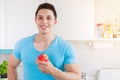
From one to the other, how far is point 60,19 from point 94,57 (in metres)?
0.68

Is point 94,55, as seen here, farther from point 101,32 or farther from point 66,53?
point 66,53

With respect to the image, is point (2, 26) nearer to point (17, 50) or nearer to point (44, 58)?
point (17, 50)

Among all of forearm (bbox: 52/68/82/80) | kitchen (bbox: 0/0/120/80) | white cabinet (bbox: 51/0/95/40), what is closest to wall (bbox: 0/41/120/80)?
kitchen (bbox: 0/0/120/80)

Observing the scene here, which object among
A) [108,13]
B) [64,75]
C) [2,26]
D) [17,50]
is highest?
[108,13]

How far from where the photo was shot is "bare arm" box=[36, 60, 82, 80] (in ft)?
3.73

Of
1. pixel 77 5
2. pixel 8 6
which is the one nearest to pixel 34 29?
pixel 8 6

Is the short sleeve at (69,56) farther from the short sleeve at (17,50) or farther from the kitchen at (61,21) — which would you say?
the kitchen at (61,21)

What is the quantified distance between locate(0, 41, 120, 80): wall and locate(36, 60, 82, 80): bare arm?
120 centimetres

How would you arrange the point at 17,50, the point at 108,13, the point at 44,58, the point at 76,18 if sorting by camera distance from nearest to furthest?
the point at 44,58, the point at 17,50, the point at 76,18, the point at 108,13

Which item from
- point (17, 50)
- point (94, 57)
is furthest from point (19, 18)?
point (94, 57)

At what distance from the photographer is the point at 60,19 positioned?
2059 mm

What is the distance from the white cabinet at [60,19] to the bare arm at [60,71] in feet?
2.74

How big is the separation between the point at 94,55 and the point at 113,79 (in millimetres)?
325

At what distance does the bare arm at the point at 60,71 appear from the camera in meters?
1.14
